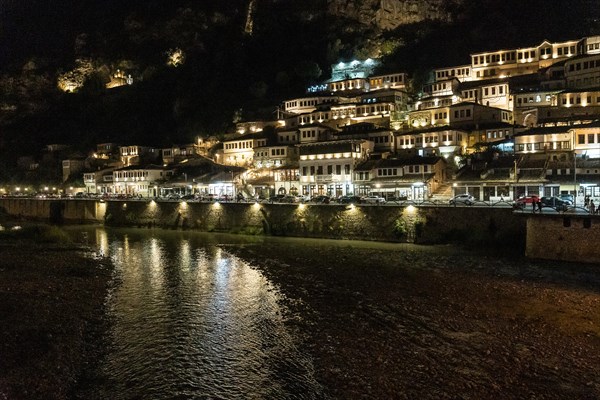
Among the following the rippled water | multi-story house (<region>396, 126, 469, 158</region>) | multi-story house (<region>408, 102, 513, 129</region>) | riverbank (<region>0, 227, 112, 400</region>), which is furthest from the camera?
multi-story house (<region>408, 102, 513, 129</region>)

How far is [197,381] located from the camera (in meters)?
13.9

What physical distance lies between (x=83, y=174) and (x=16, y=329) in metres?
82.7

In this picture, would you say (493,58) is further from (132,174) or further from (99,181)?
(99,181)

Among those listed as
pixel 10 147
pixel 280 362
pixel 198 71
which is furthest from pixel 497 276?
pixel 10 147

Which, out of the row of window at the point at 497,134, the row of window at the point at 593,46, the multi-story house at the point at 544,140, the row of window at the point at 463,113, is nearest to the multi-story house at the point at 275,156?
the row of window at the point at 463,113

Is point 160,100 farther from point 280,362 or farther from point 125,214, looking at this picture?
point 280,362

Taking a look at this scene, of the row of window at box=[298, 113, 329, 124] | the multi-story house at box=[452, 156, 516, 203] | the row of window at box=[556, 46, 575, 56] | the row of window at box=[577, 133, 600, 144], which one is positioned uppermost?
the row of window at box=[556, 46, 575, 56]

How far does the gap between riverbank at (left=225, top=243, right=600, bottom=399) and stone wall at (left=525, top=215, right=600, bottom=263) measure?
1586 millimetres

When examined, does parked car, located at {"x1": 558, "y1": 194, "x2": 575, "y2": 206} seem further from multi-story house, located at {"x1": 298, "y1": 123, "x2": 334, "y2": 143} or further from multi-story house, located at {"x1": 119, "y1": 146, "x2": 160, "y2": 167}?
multi-story house, located at {"x1": 119, "y1": 146, "x2": 160, "y2": 167}

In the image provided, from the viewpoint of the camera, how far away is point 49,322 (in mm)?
18266

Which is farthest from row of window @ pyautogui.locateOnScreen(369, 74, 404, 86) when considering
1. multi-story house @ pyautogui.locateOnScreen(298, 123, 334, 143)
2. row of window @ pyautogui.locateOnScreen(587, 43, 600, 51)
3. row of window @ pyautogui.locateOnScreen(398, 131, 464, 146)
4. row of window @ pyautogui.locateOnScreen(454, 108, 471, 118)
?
row of window @ pyautogui.locateOnScreen(587, 43, 600, 51)

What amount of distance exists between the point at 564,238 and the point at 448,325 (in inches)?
651

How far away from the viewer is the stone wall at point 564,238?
28281mm

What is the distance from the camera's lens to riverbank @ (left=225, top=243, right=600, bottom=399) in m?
13.2
